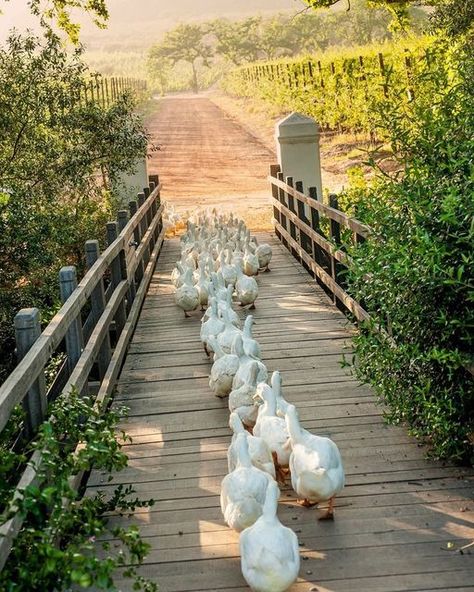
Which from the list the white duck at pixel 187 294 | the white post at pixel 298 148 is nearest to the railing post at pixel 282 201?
the white post at pixel 298 148

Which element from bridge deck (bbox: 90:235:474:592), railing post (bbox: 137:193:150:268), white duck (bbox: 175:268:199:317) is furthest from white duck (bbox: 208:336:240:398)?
railing post (bbox: 137:193:150:268)

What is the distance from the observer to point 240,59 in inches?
4043

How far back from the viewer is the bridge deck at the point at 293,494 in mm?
4309

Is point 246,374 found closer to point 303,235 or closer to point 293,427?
point 293,427

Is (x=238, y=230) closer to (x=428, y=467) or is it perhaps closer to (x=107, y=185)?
(x=107, y=185)

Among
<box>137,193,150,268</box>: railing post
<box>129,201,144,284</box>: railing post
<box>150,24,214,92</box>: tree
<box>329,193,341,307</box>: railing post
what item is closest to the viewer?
<box>329,193,341,307</box>: railing post

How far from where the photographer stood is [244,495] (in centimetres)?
449

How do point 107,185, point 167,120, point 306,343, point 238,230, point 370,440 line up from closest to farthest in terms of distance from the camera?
point 370,440, point 306,343, point 238,230, point 107,185, point 167,120

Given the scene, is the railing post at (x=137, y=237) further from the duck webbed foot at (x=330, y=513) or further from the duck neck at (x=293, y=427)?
the duck webbed foot at (x=330, y=513)

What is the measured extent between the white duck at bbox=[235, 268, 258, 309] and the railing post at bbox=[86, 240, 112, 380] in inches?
100

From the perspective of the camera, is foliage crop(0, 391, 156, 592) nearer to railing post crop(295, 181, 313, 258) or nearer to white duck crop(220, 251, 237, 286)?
white duck crop(220, 251, 237, 286)

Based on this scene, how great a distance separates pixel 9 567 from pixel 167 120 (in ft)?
146

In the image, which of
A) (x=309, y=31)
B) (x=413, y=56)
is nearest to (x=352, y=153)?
(x=413, y=56)

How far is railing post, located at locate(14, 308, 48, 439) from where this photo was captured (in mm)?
4539
